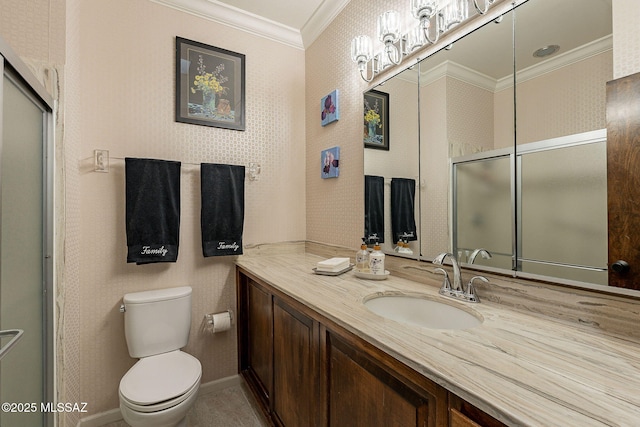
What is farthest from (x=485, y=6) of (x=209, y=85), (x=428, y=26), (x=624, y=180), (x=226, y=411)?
(x=226, y=411)

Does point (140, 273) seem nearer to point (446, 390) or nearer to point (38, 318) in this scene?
point (38, 318)

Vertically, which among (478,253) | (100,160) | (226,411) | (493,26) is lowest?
(226,411)

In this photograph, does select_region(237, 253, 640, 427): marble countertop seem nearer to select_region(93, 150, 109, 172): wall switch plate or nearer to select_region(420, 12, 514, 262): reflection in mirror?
select_region(420, 12, 514, 262): reflection in mirror

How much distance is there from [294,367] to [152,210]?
4.20 feet

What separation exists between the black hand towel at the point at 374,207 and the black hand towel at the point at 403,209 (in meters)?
0.08

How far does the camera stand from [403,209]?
1541mm

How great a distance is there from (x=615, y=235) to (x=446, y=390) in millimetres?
652

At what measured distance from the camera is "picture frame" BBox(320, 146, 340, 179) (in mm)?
2037

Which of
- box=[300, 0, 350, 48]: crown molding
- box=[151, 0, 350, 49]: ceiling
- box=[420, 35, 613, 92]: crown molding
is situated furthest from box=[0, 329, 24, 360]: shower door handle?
box=[300, 0, 350, 48]: crown molding

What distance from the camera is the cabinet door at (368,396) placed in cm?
71

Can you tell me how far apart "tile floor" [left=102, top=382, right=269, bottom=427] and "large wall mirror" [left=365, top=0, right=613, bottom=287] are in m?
1.45

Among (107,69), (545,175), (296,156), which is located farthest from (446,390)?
(107,69)

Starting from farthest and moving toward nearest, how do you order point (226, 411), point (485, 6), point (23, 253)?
point (226, 411) < point (485, 6) < point (23, 253)

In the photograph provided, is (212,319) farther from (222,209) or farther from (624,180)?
(624,180)
